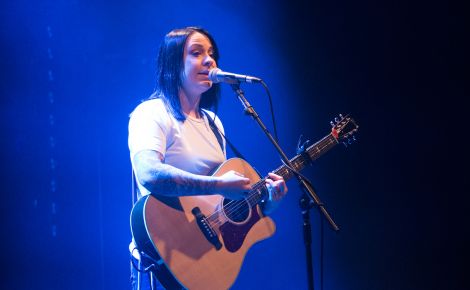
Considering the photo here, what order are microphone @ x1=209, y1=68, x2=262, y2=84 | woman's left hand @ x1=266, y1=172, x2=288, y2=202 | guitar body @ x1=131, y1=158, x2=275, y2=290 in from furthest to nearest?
woman's left hand @ x1=266, y1=172, x2=288, y2=202 → microphone @ x1=209, y1=68, x2=262, y2=84 → guitar body @ x1=131, y1=158, x2=275, y2=290

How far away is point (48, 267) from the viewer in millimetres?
2701

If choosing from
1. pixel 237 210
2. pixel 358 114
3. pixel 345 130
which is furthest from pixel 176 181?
pixel 358 114

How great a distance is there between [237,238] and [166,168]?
0.55 m

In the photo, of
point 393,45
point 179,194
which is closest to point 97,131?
point 179,194

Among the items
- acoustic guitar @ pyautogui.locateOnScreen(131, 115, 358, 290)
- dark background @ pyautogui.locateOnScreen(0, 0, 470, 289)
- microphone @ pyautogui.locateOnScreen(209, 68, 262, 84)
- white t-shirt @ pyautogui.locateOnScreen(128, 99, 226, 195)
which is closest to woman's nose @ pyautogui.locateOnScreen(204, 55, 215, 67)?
microphone @ pyautogui.locateOnScreen(209, 68, 262, 84)

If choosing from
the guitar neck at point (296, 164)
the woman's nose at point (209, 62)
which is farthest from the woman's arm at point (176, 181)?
the woman's nose at point (209, 62)

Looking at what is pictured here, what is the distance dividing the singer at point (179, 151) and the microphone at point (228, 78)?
0.10m

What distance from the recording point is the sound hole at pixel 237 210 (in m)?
2.30

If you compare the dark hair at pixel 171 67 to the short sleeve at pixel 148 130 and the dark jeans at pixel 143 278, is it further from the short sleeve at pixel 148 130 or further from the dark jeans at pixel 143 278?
the dark jeans at pixel 143 278

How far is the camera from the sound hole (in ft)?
7.54

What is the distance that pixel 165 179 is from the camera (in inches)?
79.3

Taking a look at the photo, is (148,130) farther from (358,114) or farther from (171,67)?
(358,114)

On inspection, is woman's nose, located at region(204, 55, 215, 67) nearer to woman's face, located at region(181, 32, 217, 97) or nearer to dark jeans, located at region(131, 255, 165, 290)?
woman's face, located at region(181, 32, 217, 97)

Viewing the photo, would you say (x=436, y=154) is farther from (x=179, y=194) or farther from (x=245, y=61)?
(x=179, y=194)
